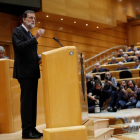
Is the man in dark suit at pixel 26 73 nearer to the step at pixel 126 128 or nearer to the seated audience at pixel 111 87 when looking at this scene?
the step at pixel 126 128

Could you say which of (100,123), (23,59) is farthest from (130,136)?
(23,59)

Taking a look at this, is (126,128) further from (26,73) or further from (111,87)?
(26,73)

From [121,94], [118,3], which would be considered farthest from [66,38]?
[121,94]

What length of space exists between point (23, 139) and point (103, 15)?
253 inches

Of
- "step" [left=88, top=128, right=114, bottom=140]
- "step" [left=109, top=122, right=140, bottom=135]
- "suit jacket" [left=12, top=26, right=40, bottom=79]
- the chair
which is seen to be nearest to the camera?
"suit jacket" [left=12, top=26, right=40, bottom=79]

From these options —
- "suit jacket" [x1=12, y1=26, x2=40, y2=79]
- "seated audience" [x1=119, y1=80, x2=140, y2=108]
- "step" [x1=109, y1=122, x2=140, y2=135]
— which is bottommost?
"step" [x1=109, y1=122, x2=140, y2=135]

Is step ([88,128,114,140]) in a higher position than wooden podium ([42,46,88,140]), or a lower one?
lower

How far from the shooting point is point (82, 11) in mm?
7082

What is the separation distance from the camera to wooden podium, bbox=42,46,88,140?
1.67 meters

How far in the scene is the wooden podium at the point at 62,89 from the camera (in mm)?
1671

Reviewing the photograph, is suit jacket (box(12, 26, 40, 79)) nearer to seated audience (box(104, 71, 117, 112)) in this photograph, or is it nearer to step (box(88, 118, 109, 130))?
step (box(88, 118, 109, 130))

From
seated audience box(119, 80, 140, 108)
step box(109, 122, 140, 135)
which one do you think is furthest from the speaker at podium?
seated audience box(119, 80, 140, 108)

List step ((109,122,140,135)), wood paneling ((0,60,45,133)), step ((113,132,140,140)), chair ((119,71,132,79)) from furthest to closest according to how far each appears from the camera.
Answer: chair ((119,71,132,79)), step ((109,122,140,135)), step ((113,132,140,140)), wood paneling ((0,60,45,133))


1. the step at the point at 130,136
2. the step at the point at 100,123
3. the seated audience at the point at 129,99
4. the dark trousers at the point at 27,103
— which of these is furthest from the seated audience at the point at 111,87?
the dark trousers at the point at 27,103
